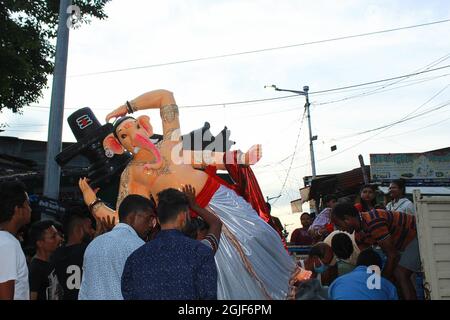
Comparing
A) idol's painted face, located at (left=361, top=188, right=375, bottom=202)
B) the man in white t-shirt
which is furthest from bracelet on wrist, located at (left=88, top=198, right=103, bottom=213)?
idol's painted face, located at (left=361, top=188, right=375, bottom=202)

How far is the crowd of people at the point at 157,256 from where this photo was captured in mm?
2195

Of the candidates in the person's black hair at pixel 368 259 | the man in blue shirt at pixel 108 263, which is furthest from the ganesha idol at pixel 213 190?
the man in blue shirt at pixel 108 263

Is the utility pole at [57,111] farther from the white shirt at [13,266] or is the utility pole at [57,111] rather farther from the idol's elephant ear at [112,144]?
the white shirt at [13,266]

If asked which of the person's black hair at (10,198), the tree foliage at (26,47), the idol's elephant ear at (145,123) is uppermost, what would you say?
the tree foliage at (26,47)

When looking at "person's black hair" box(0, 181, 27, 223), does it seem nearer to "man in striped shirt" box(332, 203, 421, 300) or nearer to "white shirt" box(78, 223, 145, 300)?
"white shirt" box(78, 223, 145, 300)

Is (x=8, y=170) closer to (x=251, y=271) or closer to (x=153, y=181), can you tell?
(x=153, y=181)

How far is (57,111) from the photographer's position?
17.6 ft

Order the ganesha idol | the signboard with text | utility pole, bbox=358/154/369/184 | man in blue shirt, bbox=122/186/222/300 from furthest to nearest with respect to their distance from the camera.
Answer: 1. the signboard with text
2. utility pole, bbox=358/154/369/184
3. the ganesha idol
4. man in blue shirt, bbox=122/186/222/300

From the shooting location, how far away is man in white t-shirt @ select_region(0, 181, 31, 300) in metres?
2.42

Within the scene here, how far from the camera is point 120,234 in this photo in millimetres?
2607

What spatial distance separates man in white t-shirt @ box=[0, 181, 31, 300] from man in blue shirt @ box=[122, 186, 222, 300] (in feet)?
2.03

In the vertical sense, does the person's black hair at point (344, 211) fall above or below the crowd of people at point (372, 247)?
above

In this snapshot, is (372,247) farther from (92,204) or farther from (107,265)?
(107,265)
